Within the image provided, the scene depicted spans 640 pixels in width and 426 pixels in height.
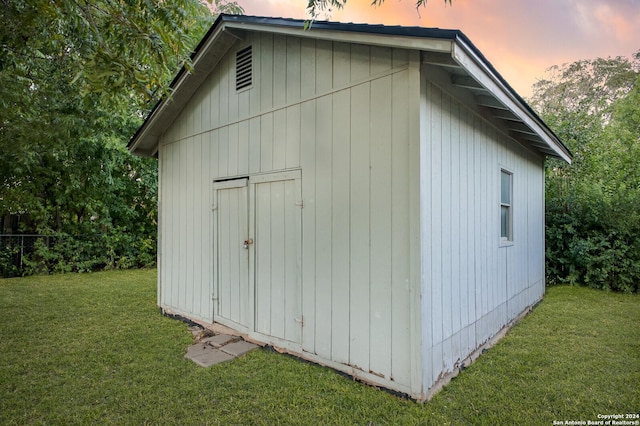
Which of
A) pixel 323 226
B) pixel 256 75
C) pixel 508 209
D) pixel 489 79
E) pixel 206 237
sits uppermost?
pixel 256 75

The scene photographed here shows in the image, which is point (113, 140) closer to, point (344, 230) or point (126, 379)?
point (126, 379)

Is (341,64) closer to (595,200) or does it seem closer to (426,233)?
(426,233)

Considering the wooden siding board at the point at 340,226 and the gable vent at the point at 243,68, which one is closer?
the wooden siding board at the point at 340,226

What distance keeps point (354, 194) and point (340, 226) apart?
1.12 feet

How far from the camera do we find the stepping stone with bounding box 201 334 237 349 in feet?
13.2

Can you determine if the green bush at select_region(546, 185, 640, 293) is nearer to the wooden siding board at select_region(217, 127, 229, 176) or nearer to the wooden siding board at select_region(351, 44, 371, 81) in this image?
the wooden siding board at select_region(351, 44, 371, 81)

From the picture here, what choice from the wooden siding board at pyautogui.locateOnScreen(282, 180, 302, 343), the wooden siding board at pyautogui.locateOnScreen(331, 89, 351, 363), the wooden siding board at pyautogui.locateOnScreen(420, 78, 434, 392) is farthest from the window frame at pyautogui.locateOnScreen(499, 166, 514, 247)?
the wooden siding board at pyautogui.locateOnScreen(282, 180, 302, 343)

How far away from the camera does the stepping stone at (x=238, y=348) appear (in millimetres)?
3770

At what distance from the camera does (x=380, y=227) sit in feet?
A: 9.75

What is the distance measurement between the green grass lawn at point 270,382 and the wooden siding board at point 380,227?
381 millimetres

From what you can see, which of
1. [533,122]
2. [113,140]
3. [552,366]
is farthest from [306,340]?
[113,140]

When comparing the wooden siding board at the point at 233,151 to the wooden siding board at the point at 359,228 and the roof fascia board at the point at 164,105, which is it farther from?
the wooden siding board at the point at 359,228

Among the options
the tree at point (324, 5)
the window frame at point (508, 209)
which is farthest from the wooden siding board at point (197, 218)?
the window frame at point (508, 209)

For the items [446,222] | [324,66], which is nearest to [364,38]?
[324,66]
